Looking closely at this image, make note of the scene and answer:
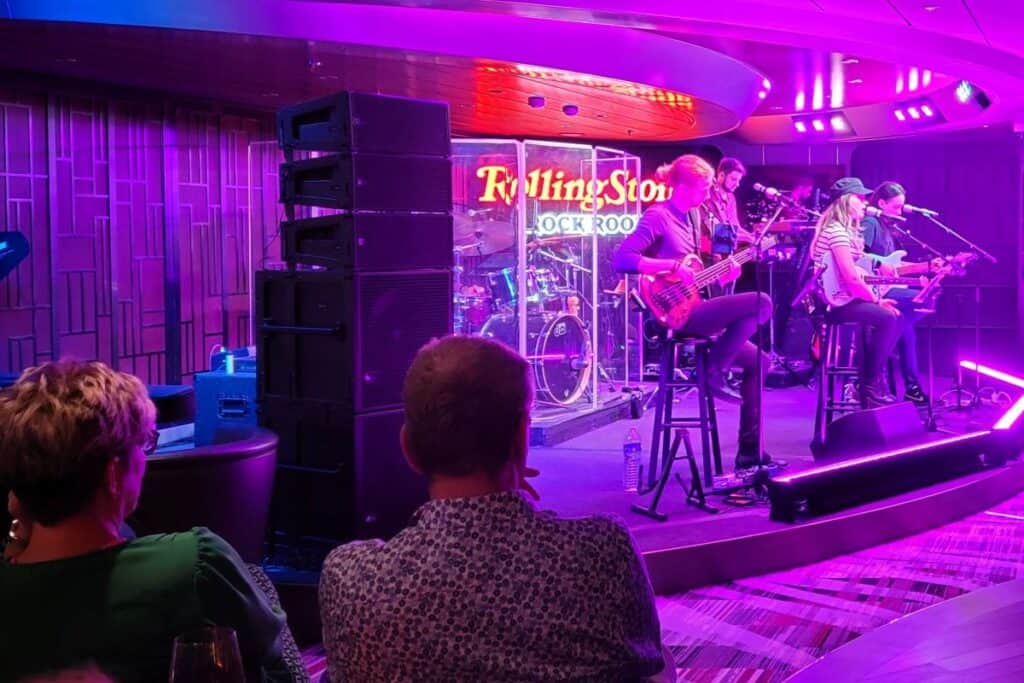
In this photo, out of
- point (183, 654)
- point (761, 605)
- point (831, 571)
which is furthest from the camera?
point (831, 571)

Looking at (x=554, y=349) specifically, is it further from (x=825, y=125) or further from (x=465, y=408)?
(x=465, y=408)

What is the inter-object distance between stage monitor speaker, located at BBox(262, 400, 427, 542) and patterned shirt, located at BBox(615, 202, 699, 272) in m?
1.72

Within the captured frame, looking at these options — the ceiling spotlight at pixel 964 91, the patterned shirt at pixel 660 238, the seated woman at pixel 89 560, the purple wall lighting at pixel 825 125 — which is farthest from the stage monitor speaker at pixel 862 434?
the purple wall lighting at pixel 825 125

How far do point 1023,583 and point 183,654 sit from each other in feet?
14.4

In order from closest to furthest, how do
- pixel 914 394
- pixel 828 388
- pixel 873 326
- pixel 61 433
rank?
pixel 61 433, pixel 873 326, pixel 828 388, pixel 914 394

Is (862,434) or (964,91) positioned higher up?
(964,91)

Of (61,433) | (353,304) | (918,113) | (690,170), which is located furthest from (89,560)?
(918,113)

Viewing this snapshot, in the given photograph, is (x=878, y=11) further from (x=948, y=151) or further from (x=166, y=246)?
(x=948, y=151)

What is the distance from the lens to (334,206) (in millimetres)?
4258

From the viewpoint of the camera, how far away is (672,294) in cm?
548

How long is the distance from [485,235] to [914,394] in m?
3.42

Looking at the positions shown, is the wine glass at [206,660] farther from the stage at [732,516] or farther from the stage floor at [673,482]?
the stage floor at [673,482]

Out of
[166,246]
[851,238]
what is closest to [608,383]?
[851,238]

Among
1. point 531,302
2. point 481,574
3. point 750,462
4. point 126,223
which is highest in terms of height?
point 126,223
